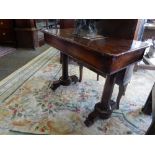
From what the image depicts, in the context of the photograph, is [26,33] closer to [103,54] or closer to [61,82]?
[61,82]

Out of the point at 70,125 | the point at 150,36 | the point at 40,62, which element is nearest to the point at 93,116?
the point at 70,125

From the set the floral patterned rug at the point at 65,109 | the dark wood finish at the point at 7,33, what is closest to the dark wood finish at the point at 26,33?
the dark wood finish at the point at 7,33

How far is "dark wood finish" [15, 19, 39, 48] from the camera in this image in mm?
3975

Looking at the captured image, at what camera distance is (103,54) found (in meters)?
1.10

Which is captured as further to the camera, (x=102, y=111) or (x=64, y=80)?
(x=64, y=80)

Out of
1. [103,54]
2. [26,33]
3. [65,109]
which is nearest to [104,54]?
[103,54]

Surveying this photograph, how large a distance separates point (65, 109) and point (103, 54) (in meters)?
1.03

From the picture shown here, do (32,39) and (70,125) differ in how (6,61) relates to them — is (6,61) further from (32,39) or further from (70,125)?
(70,125)

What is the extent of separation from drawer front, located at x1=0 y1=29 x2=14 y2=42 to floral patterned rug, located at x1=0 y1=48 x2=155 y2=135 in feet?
6.78

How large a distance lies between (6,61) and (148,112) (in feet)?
9.63

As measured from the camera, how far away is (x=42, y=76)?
2.71 meters

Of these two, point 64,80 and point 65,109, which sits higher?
point 64,80

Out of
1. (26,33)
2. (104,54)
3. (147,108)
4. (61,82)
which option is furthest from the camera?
(26,33)

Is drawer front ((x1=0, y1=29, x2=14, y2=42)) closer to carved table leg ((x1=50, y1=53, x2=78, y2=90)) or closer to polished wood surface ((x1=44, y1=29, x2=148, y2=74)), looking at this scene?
carved table leg ((x1=50, y1=53, x2=78, y2=90))
